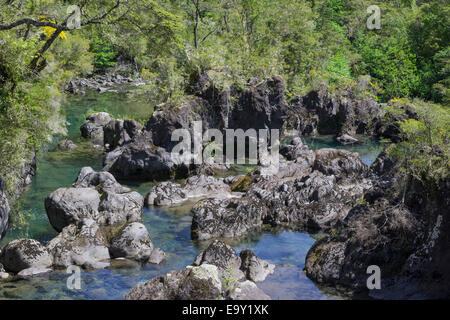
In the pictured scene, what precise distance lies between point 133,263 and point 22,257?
3.17 metres

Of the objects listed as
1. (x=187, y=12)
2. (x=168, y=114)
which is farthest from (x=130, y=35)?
(x=187, y=12)

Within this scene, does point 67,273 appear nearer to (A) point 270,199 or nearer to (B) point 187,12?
(A) point 270,199

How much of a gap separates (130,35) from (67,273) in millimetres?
9859

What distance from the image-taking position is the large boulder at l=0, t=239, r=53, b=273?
13570 millimetres

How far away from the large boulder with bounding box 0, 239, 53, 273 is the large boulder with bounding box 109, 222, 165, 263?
6.66ft

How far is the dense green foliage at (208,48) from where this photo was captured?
1456 centimetres

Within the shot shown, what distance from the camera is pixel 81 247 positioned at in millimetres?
14555

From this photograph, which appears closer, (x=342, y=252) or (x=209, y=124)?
(x=342, y=252)

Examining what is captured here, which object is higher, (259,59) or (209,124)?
(259,59)

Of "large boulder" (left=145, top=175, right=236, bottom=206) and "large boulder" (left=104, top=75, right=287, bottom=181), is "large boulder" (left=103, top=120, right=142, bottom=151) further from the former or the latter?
"large boulder" (left=145, top=175, right=236, bottom=206)

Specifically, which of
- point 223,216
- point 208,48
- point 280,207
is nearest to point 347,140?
point 208,48

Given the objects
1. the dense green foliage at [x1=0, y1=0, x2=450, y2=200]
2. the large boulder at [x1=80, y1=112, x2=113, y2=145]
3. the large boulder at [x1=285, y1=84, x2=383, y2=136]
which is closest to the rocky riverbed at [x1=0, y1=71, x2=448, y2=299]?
the large boulder at [x1=80, y1=112, x2=113, y2=145]

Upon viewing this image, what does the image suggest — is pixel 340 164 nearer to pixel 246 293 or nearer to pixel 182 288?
pixel 246 293

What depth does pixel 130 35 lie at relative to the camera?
62.0ft
